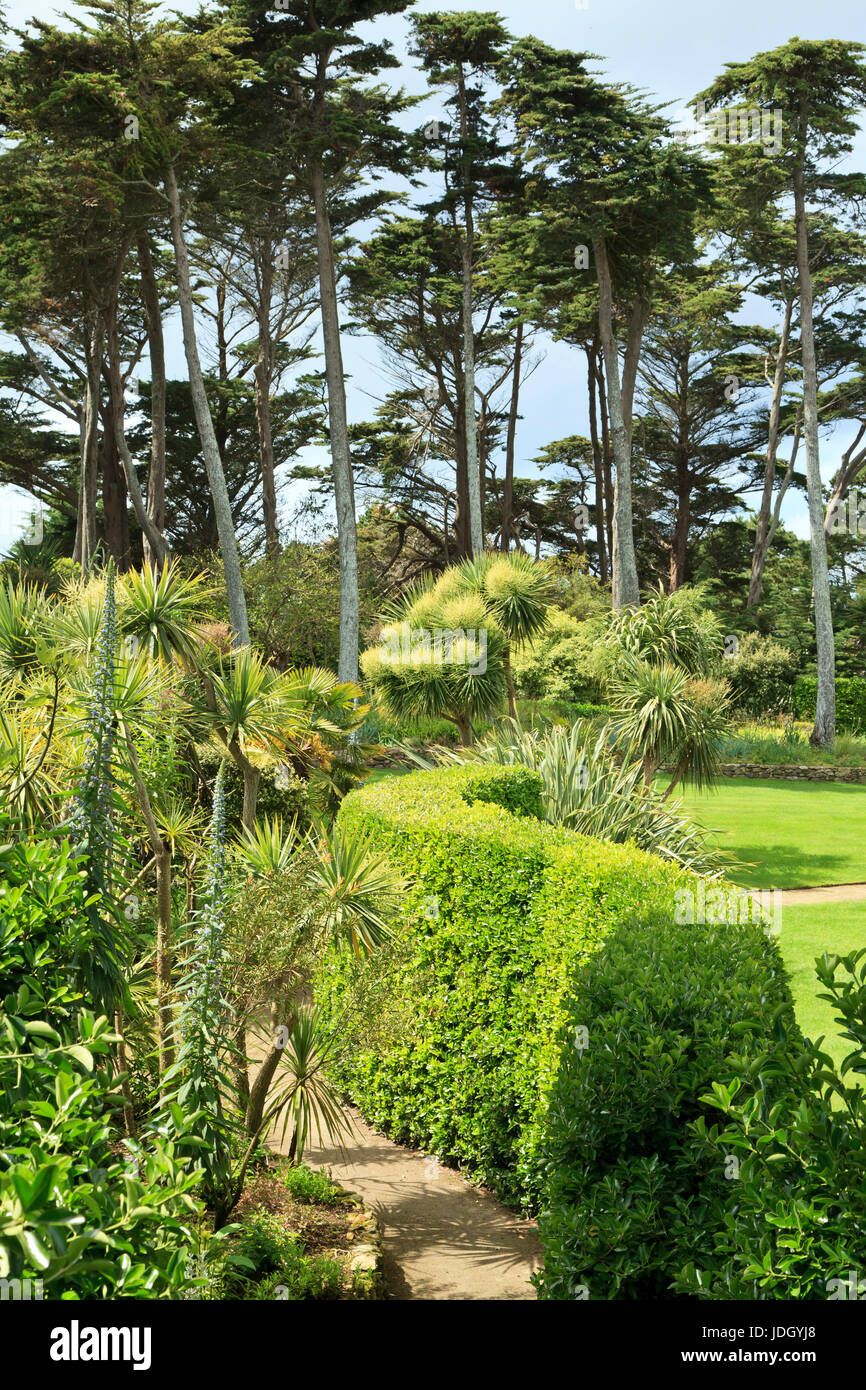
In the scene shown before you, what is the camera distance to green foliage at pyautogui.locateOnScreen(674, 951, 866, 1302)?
6.41ft

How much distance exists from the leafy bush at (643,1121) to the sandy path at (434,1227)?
1.13m

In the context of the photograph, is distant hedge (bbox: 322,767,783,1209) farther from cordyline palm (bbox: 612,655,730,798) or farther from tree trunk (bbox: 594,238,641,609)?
tree trunk (bbox: 594,238,641,609)

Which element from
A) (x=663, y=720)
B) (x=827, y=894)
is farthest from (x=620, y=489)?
(x=663, y=720)

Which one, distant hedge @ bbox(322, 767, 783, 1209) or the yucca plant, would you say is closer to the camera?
distant hedge @ bbox(322, 767, 783, 1209)

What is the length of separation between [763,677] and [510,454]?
1051 centimetres

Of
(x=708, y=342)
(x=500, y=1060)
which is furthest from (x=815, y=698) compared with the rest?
(x=500, y=1060)

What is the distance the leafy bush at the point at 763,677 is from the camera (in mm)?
25016

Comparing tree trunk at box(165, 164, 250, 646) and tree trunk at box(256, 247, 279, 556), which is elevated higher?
tree trunk at box(256, 247, 279, 556)

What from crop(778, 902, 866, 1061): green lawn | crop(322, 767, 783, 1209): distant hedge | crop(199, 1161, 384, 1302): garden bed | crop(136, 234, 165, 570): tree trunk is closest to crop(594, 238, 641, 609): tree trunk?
crop(136, 234, 165, 570): tree trunk

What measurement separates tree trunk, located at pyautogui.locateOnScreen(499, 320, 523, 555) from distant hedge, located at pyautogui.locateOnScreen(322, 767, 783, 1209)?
25426mm

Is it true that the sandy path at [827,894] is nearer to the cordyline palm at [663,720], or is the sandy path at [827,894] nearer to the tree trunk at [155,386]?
the cordyline palm at [663,720]
